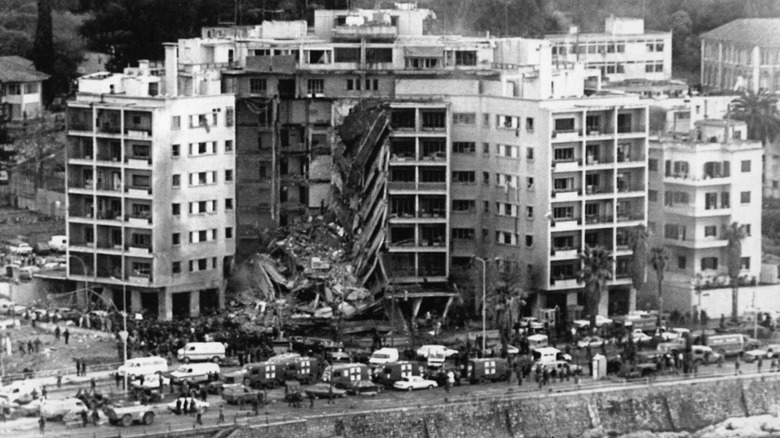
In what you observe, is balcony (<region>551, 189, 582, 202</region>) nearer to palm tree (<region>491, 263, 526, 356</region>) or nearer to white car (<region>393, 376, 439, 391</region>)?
palm tree (<region>491, 263, 526, 356</region>)

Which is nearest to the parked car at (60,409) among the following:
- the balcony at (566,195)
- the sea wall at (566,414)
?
the sea wall at (566,414)

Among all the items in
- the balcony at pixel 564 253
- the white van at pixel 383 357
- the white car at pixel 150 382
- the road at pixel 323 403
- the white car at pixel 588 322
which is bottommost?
the road at pixel 323 403

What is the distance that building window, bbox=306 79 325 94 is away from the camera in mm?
132000

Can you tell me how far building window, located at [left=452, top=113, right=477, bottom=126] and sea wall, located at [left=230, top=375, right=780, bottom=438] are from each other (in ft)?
55.1

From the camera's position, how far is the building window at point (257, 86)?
5182 inches

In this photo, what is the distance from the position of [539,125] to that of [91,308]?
59.0 feet

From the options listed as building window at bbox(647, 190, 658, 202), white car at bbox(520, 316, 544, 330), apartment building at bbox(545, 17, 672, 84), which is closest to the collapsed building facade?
white car at bbox(520, 316, 544, 330)

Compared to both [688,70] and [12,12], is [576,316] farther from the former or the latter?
[12,12]

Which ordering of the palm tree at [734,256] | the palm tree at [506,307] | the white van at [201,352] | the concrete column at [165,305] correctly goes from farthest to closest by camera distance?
the palm tree at [734,256] → the concrete column at [165,305] → the palm tree at [506,307] → the white van at [201,352]

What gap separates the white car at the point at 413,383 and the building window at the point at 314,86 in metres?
22.0

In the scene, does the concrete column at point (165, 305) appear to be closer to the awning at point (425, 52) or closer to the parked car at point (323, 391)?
the parked car at point (323, 391)

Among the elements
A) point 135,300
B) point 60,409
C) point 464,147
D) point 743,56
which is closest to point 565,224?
point 464,147

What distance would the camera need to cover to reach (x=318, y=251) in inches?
5074

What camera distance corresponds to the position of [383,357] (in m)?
115
